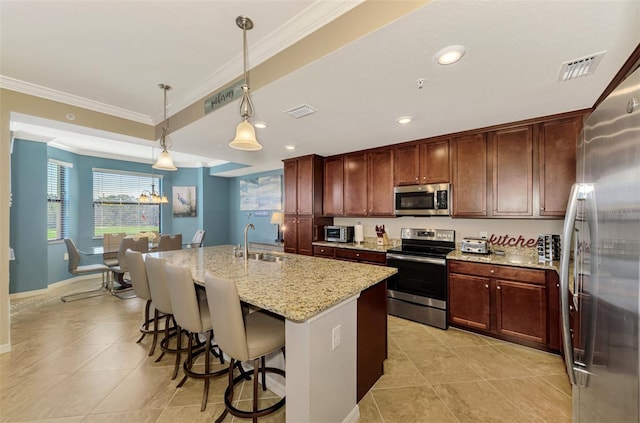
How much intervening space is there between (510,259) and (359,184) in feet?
7.38

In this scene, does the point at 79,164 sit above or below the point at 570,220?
above

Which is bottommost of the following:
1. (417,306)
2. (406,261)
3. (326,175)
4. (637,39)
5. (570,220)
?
(417,306)

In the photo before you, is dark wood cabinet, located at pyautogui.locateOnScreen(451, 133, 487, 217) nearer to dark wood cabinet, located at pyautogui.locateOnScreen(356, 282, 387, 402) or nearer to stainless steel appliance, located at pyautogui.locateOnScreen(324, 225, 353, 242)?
stainless steel appliance, located at pyautogui.locateOnScreen(324, 225, 353, 242)

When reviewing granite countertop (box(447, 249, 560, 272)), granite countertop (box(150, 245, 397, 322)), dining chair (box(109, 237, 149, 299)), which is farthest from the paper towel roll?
dining chair (box(109, 237, 149, 299))

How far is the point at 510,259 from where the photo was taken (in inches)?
109

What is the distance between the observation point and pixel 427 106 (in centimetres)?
241

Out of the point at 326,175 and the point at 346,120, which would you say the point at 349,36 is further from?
the point at 326,175

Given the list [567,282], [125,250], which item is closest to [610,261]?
[567,282]

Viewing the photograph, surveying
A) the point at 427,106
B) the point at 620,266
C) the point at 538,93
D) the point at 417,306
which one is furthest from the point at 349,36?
the point at 417,306

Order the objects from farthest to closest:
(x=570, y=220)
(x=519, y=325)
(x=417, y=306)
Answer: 1. (x=417, y=306)
2. (x=519, y=325)
3. (x=570, y=220)

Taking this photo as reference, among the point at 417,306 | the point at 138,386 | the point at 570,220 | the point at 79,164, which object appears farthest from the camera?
the point at 79,164

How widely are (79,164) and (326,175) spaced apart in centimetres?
527

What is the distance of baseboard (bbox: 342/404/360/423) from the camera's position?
5.36 feet

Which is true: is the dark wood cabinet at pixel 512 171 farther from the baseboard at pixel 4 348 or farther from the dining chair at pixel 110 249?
the dining chair at pixel 110 249
